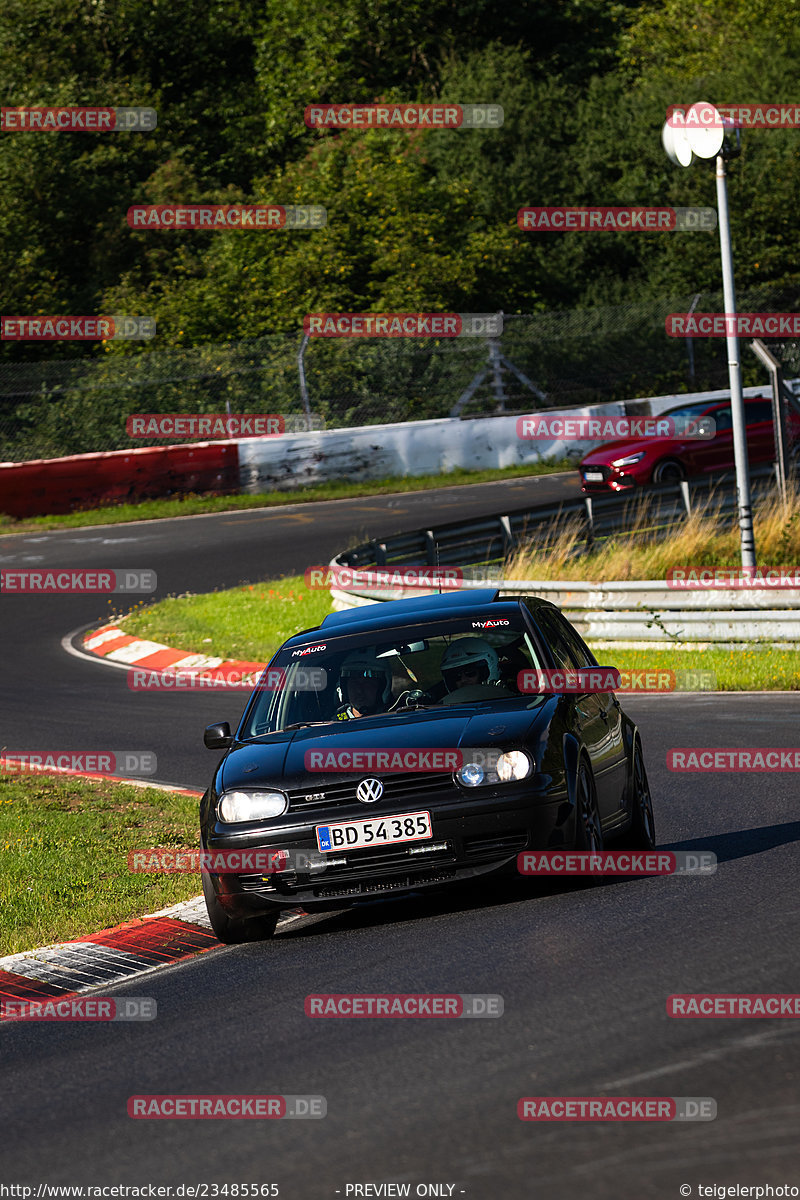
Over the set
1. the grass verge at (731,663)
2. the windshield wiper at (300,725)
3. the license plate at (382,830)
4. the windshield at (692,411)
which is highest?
the windshield at (692,411)

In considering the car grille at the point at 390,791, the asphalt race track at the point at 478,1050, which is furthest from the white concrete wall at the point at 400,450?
the car grille at the point at 390,791

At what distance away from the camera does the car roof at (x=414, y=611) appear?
8719mm

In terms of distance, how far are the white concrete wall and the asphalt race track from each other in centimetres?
2214

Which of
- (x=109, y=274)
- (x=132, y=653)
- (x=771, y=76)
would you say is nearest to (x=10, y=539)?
(x=132, y=653)

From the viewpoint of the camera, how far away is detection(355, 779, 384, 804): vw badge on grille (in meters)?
7.41

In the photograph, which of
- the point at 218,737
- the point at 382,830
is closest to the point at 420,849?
the point at 382,830

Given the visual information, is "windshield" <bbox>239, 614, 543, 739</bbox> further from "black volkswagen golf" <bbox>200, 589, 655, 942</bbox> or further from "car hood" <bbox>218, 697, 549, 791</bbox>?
"car hood" <bbox>218, 697, 549, 791</bbox>

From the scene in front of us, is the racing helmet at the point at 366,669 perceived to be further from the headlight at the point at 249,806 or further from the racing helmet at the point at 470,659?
the headlight at the point at 249,806

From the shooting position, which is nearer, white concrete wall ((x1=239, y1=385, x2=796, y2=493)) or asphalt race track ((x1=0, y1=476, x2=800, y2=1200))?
asphalt race track ((x1=0, y1=476, x2=800, y2=1200))

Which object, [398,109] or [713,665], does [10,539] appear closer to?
[713,665]

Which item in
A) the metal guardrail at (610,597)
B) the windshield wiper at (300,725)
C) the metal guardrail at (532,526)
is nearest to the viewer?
the windshield wiper at (300,725)

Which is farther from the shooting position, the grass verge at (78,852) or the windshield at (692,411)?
the windshield at (692,411)

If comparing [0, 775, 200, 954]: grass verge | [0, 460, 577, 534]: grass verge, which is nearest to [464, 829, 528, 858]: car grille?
[0, 775, 200, 954]: grass verge

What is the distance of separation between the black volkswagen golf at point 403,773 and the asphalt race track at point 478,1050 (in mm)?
311
